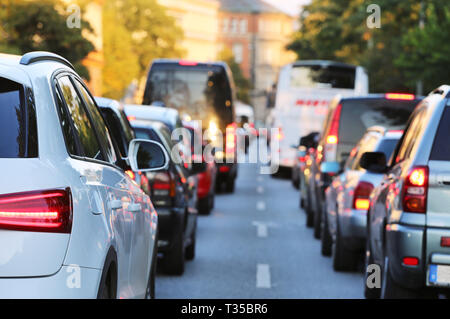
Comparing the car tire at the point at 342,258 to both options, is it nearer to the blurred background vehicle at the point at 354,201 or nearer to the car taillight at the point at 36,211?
the blurred background vehicle at the point at 354,201

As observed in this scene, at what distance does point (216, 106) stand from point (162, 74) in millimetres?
1468

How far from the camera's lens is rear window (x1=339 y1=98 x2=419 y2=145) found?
49.4ft

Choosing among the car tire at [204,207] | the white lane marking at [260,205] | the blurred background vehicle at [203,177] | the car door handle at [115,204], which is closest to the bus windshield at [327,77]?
the white lane marking at [260,205]

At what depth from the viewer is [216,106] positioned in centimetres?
2633

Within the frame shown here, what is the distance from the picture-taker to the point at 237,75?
15225 centimetres

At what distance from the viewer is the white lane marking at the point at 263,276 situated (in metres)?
10.7

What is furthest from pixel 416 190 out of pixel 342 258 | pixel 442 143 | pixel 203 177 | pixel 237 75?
pixel 237 75

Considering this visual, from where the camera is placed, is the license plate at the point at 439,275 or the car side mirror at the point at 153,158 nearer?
the car side mirror at the point at 153,158

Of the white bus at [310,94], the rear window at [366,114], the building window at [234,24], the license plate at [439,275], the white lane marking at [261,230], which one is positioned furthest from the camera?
the building window at [234,24]

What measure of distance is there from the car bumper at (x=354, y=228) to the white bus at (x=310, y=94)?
65.0 ft

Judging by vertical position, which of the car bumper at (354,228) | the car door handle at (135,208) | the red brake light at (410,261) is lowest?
the car bumper at (354,228)

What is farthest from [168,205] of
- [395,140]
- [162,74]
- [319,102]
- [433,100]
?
[319,102]

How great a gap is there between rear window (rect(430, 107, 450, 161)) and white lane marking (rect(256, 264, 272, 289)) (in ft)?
12.6
